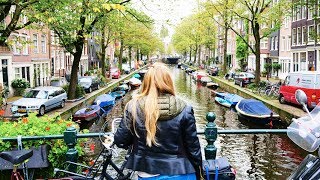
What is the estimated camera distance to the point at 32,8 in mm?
11711

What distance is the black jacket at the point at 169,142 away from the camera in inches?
125

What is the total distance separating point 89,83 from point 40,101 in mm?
12760

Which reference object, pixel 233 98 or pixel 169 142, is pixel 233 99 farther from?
pixel 169 142

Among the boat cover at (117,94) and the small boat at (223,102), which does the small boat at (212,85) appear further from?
the small boat at (223,102)

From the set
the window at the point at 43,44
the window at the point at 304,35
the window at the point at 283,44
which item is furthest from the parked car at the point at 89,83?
the window at the point at 283,44

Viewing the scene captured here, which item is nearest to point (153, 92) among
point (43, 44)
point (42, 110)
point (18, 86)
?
point (42, 110)

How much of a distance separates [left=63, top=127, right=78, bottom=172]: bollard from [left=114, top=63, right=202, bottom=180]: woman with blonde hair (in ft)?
5.24

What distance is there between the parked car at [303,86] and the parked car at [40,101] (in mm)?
13063

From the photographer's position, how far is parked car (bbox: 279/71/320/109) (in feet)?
71.6

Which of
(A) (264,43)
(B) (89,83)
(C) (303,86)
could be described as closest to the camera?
(C) (303,86)

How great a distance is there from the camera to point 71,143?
4.78m

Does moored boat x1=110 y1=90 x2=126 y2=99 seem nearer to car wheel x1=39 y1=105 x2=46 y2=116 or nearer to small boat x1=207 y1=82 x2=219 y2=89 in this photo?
small boat x1=207 y1=82 x2=219 y2=89

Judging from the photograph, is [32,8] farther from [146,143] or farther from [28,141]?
→ [146,143]

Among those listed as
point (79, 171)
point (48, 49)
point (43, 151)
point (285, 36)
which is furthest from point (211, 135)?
point (285, 36)
